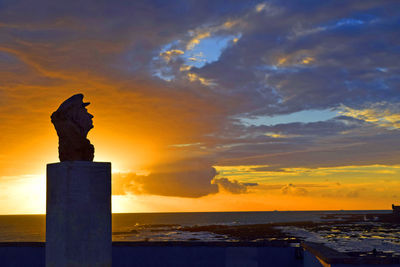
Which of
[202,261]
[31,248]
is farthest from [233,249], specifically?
[31,248]

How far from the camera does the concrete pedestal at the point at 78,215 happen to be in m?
9.42

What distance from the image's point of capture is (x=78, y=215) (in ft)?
30.9

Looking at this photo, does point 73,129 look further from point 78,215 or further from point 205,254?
point 205,254

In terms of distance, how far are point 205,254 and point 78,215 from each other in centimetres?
505

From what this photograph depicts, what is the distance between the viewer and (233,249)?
13.3 meters

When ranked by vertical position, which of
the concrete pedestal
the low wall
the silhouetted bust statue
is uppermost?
the silhouetted bust statue

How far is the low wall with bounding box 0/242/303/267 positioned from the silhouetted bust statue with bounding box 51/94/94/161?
4.45 meters

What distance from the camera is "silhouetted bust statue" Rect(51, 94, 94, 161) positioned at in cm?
1008

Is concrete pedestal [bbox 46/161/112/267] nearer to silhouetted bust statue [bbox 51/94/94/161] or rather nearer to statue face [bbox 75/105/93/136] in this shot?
silhouetted bust statue [bbox 51/94/94/161]

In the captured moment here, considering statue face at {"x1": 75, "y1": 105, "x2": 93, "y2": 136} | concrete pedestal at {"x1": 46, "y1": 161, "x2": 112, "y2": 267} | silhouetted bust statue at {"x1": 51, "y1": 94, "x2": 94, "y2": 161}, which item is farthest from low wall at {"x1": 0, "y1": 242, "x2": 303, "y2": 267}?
statue face at {"x1": 75, "y1": 105, "x2": 93, "y2": 136}

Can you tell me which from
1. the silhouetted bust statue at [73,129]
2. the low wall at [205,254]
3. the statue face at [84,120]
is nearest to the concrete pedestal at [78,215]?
the silhouetted bust statue at [73,129]

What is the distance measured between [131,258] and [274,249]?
434 cm

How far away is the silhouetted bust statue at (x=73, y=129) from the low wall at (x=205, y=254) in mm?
4446

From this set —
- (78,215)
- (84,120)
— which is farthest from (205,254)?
(84,120)
